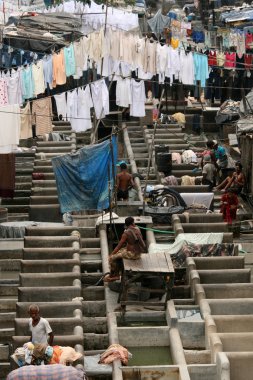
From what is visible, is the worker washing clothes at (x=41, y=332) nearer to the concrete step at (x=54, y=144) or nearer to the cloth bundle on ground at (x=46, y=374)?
the cloth bundle on ground at (x=46, y=374)

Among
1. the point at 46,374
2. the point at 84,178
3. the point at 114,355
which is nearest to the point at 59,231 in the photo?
the point at 84,178

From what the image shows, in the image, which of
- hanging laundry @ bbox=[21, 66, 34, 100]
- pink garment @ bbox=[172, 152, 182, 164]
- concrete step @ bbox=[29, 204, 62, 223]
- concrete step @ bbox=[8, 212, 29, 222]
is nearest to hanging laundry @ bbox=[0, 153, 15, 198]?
concrete step @ bbox=[8, 212, 29, 222]

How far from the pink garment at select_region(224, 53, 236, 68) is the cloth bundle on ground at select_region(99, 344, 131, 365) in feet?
65.0

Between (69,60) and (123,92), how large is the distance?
5.85 ft

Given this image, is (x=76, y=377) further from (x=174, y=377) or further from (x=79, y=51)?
(x=79, y=51)

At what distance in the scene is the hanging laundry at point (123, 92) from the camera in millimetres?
31047

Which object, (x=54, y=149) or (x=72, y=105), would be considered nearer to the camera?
(x=72, y=105)

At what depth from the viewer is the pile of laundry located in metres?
17.4

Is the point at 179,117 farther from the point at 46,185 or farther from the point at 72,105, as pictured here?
the point at 72,105

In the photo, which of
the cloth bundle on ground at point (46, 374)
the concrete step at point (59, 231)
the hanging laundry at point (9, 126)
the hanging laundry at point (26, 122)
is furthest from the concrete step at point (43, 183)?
the cloth bundle on ground at point (46, 374)

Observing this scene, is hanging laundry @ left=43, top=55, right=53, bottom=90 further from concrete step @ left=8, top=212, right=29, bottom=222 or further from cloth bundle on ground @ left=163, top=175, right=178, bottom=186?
cloth bundle on ground @ left=163, top=175, right=178, bottom=186

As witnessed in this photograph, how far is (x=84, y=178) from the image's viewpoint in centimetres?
2681

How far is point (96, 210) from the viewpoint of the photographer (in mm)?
26641

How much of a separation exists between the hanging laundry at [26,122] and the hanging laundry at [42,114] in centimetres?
29
